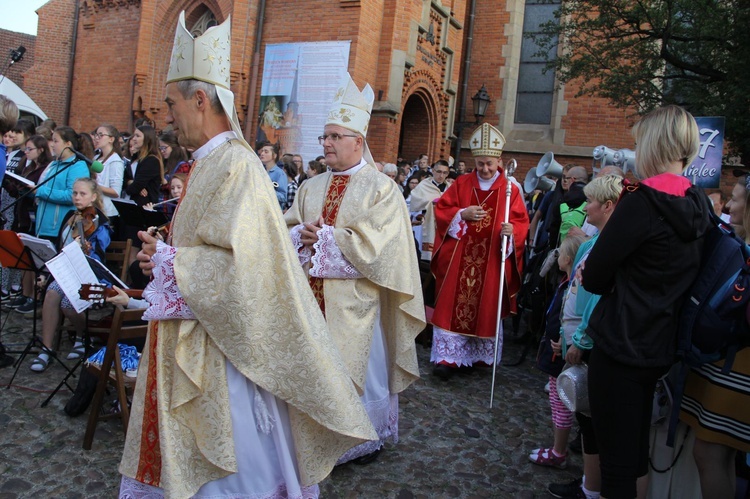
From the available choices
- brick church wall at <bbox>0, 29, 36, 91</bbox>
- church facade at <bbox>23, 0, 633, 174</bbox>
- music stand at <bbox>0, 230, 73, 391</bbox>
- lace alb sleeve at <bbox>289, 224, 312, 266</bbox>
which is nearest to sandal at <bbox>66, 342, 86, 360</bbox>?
music stand at <bbox>0, 230, 73, 391</bbox>

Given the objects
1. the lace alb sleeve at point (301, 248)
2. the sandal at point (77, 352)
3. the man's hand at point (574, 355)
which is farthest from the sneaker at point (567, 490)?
the sandal at point (77, 352)

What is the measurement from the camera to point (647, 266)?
2.41 m

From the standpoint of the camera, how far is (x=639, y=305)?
2420 mm

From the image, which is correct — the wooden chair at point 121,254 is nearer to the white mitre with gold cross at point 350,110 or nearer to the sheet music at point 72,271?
the sheet music at point 72,271

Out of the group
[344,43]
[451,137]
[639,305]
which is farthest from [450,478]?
[451,137]

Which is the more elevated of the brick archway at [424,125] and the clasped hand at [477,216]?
the brick archway at [424,125]

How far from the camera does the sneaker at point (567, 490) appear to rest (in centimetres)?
348

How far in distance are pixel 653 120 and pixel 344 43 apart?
10135 millimetres

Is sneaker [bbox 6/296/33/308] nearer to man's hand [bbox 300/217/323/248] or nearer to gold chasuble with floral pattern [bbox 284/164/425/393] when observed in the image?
gold chasuble with floral pattern [bbox 284/164/425/393]

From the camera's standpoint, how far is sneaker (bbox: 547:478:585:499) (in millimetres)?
3480

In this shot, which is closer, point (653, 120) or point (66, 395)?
point (653, 120)

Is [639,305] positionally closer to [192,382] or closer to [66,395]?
[192,382]

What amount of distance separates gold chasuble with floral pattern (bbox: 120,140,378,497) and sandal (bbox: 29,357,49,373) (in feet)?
9.71

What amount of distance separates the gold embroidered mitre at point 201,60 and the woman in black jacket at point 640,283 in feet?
5.60
